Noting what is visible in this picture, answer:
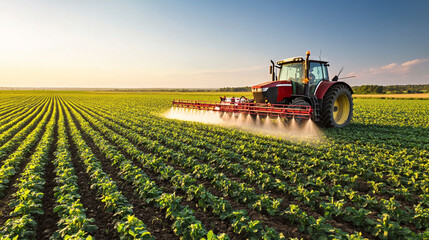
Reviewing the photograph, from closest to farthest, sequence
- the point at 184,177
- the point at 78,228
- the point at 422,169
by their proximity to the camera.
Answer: the point at 78,228 → the point at 184,177 → the point at 422,169

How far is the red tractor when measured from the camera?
1002 cm

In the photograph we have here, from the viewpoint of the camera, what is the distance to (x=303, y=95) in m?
10.5

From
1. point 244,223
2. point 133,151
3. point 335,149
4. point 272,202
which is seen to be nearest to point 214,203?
point 244,223

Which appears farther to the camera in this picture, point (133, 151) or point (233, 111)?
point (233, 111)

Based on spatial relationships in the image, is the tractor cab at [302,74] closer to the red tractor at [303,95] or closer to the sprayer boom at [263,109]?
the red tractor at [303,95]

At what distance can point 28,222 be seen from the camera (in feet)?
11.6

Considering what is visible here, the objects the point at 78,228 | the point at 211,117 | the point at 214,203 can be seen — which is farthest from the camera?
the point at 211,117

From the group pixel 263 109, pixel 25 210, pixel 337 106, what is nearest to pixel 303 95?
pixel 263 109

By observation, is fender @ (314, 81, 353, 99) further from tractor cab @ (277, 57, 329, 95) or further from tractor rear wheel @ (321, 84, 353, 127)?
tractor rear wheel @ (321, 84, 353, 127)

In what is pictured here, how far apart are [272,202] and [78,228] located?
3089mm

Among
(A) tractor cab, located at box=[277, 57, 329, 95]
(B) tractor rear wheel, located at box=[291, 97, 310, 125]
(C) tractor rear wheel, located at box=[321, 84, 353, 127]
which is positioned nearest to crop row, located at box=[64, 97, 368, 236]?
(B) tractor rear wheel, located at box=[291, 97, 310, 125]

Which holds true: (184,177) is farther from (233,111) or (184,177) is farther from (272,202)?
(233,111)

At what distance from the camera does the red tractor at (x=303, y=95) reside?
10.0 meters

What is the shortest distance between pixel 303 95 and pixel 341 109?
282 cm
